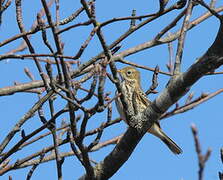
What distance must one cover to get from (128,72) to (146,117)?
3964 millimetres

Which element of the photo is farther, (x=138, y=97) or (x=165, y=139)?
(x=165, y=139)

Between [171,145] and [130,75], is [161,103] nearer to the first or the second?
[171,145]

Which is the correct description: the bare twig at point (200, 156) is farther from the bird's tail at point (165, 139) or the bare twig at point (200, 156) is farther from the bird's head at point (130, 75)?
the bird's head at point (130, 75)

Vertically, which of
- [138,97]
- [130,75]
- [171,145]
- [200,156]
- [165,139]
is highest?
[130,75]

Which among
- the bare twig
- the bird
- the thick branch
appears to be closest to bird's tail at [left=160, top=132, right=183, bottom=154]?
the bird

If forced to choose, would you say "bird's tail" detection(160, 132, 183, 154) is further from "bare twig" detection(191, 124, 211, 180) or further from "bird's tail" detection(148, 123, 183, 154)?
"bare twig" detection(191, 124, 211, 180)

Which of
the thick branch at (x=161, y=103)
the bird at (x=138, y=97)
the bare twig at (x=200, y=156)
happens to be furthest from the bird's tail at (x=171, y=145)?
the bare twig at (x=200, y=156)

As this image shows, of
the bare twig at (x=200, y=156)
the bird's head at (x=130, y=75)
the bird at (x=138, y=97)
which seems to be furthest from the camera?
the bird's head at (x=130, y=75)

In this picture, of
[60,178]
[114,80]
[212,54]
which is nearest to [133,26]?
[114,80]

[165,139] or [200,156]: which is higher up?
[165,139]

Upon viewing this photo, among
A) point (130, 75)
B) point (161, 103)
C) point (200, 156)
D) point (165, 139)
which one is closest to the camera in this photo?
point (200, 156)

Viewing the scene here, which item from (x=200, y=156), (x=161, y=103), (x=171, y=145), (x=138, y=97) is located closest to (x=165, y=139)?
(x=171, y=145)

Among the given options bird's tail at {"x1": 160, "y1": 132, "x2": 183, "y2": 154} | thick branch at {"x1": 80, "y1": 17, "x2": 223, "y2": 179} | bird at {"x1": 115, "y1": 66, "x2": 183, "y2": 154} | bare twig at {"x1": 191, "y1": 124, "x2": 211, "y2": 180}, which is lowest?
bare twig at {"x1": 191, "y1": 124, "x2": 211, "y2": 180}

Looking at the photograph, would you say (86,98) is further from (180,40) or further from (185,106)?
(185,106)
